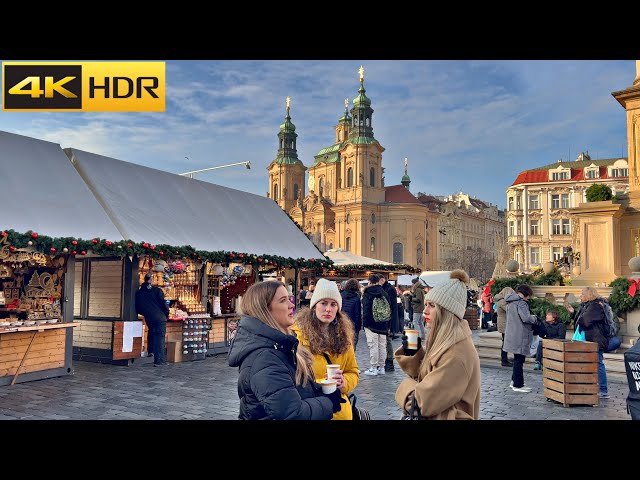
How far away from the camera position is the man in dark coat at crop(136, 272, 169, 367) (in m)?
10.5

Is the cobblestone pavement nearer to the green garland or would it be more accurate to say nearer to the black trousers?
the black trousers

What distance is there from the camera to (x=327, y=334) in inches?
148

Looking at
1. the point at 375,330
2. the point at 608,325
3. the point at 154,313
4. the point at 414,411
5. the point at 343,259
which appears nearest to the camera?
the point at 414,411

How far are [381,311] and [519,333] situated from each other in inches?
90.6

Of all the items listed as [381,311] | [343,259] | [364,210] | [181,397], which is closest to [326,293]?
[181,397]

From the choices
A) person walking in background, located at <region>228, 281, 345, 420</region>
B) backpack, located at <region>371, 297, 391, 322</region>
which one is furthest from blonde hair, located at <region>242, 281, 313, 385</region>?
backpack, located at <region>371, 297, 391, 322</region>

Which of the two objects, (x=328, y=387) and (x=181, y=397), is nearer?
Result: (x=328, y=387)

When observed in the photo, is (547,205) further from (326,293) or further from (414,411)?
(414,411)

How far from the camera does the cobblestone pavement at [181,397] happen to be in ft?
21.7

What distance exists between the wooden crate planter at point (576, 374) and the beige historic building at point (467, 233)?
234ft

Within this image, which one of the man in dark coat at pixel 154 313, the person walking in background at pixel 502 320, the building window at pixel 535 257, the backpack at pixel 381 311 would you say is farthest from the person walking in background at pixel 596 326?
the building window at pixel 535 257

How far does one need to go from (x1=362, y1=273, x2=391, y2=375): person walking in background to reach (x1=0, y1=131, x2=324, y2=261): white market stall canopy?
4522mm
